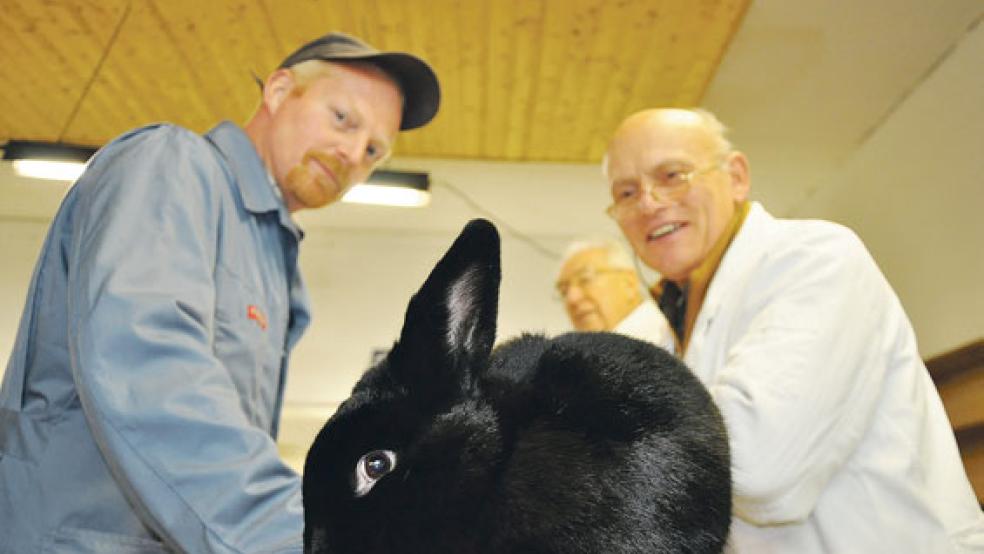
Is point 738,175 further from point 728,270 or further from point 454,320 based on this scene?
point 454,320

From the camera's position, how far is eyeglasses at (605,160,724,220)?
163 cm

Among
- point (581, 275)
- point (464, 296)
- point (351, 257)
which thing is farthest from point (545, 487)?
point (351, 257)

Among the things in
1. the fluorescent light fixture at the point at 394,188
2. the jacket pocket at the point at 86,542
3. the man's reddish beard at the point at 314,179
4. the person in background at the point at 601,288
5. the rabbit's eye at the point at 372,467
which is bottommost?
the fluorescent light fixture at the point at 394,188

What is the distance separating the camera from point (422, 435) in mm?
688

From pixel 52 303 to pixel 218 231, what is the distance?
0.30 meters

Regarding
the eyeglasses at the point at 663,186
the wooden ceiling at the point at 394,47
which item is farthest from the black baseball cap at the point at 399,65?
the wooden ceiling at the point at 394,47

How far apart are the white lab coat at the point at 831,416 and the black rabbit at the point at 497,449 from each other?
11.3 inches

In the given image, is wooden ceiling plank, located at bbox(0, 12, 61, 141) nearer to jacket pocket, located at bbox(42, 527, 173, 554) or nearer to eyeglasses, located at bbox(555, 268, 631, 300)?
eyeglasses, located at bbox(555, 268, 631, 300)

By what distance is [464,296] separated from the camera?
27.4 inches

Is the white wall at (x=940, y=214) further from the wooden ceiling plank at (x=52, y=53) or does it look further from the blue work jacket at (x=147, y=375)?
the wooden ceiling plank at (x=52, y=53)

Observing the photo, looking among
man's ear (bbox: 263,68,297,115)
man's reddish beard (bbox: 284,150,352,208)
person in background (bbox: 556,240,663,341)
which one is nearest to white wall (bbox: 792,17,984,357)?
person in background (bbox: 556,240,663,341)

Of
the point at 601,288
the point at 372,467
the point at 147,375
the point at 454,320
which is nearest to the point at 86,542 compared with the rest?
the point at 147,375

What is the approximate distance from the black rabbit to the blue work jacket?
25 centimetres

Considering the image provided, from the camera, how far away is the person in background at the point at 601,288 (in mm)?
2932
